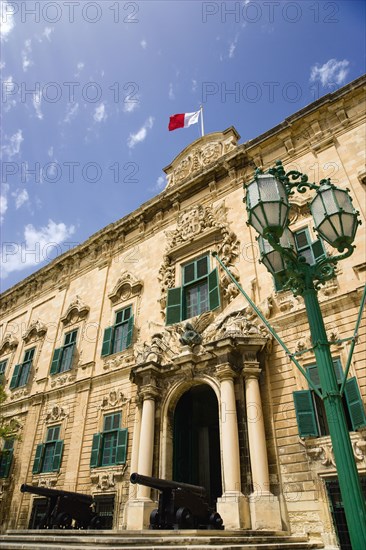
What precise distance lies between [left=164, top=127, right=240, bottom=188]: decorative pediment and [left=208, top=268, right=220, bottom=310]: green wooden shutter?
529 cm

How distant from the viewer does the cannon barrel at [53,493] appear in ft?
32.2

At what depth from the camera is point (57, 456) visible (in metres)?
12.8

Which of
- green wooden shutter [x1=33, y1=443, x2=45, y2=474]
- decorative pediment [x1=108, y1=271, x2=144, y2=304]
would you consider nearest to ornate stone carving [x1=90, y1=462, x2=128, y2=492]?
green wooden shutter [x1=33, y1=443, x2=45, y2=474]

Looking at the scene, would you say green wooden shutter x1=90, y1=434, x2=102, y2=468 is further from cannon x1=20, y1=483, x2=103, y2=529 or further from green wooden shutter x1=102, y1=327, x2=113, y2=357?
green wooden shutter x1=102, y1=327, x2=113, y2=357

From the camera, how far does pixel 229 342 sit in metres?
9.75

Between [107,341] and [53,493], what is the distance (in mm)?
5241

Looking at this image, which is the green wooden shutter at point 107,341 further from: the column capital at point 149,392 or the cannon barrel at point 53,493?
the cannon barrel at point 53,493

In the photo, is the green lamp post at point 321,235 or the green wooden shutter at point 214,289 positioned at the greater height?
the green wooden shutter at point 214,289

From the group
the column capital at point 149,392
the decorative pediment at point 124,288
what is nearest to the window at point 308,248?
the column capital at point 149,392

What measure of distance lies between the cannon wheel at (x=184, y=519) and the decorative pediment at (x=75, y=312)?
10056 millimetres

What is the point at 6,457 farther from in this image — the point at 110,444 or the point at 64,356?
the point at 110,444

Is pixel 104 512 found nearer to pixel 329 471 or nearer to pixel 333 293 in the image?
pixel 329 471

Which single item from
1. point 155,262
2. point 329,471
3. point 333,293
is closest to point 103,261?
point 155,262

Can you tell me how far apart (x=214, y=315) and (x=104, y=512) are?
6495mm
